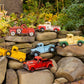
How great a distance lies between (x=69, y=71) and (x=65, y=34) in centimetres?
176

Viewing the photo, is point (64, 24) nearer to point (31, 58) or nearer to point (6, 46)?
point (31, 58)

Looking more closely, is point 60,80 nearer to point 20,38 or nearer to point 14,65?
point 14,65

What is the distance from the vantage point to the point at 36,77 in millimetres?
5035

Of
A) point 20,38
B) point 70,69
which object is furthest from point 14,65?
point 70,69

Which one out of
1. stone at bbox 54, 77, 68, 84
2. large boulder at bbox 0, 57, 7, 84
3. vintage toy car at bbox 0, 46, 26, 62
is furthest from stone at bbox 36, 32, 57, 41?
stone at bbox 54, 77, 68, 84

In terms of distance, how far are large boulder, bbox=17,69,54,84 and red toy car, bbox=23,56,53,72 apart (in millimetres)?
143

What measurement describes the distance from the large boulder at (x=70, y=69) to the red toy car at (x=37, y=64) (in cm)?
41

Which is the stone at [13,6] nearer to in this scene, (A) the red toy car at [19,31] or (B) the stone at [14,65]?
(A) the red toy car at [19,31]

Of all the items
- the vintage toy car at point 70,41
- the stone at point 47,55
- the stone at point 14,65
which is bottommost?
the stone at point 14,65

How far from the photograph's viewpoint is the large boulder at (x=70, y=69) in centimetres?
507

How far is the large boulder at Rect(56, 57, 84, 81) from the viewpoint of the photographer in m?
5.07

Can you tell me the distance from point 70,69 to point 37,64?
1111 mm

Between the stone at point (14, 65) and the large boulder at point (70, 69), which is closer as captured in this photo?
the large boulder at point (70, 69)

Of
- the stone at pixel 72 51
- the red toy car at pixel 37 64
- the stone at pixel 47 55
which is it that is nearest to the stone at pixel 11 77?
the red toy car at pixel 37 64
